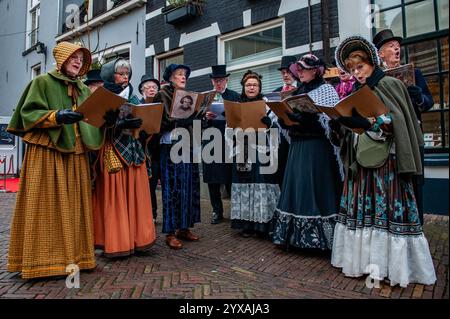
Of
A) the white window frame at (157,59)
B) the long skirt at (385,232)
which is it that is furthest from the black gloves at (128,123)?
the white window frame at (157,59)

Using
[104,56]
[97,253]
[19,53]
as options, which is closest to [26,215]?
[97,253]

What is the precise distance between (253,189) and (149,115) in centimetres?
149

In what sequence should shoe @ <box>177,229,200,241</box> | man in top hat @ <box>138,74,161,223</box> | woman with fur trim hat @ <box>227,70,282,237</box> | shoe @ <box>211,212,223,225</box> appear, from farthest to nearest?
shoe @ <box>211,212,223,225</box>
shoe @ <box>177,229,200,241</box>
woman with fur trim hat @ <box>227,70,282,237</box>
man in top hat @ <box>138,74,161,223</box>

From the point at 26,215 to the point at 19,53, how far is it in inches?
616

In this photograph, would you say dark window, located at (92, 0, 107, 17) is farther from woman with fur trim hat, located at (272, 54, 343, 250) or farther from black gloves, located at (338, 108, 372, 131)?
black gloves, located at (338, 108, 372, 131)

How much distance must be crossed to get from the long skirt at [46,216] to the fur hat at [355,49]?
2.38 m

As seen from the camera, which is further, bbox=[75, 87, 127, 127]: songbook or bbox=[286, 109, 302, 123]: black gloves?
bbox=[286, 109, 302, 123]: black gloves

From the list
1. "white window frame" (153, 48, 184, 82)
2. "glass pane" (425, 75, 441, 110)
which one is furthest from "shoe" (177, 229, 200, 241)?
"white window frame" (153, 48, 184, 82)

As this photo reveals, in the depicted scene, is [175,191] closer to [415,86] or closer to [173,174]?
[173,174]

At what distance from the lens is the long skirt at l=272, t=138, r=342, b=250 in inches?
131

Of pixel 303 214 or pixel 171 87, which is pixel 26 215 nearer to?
pixel 171 87

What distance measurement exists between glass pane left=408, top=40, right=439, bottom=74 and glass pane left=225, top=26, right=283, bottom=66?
7.56 feet
